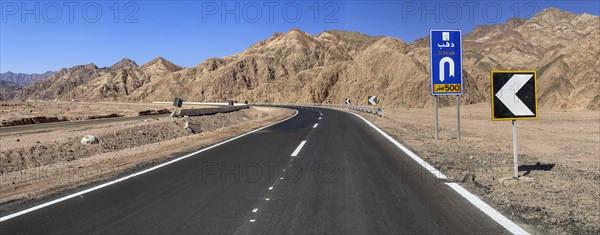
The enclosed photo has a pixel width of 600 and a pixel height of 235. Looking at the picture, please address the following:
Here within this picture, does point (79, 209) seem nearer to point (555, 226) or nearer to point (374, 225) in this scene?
point (374, 225)

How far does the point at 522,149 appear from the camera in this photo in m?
15.0

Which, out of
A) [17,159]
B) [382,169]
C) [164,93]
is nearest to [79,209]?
[382,169]

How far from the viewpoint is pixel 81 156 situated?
18.7m

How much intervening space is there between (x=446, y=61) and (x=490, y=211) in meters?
11.3

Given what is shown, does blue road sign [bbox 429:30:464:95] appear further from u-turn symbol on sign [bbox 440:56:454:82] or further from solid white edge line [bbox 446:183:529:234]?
solid white edge line [bbox 446:183:529:234]

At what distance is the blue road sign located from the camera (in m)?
16.1

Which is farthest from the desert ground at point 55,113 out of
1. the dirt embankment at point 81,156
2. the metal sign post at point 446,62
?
the metal sign post at point 446,62

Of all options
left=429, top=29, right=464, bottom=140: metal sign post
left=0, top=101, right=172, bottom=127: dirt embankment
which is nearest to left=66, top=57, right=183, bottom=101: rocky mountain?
left=0, top=101, right=172, bottom=127: dirt embankment

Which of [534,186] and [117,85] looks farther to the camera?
[117,85]

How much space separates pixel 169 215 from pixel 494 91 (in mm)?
5871

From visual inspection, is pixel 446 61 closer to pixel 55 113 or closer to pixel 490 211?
pixel 490 211

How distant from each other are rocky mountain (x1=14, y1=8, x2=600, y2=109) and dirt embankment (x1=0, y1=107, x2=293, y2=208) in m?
42.5

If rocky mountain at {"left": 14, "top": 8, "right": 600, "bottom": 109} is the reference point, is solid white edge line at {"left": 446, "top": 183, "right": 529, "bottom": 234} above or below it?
below

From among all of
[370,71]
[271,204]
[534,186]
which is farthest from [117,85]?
[534,186]
